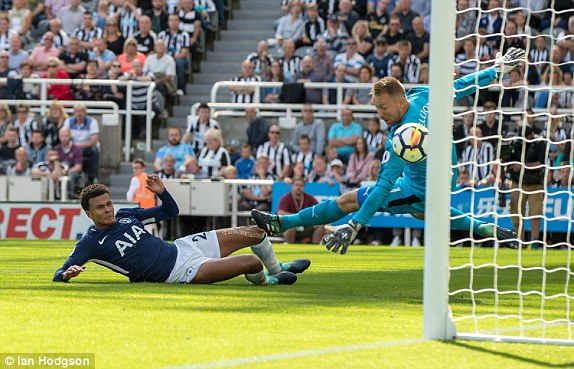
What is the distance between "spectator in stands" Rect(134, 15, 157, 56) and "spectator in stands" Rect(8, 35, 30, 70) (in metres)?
2.54

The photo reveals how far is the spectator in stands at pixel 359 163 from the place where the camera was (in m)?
20.5

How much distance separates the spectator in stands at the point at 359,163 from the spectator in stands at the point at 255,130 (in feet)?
6.98

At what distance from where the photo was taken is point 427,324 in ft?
22.2

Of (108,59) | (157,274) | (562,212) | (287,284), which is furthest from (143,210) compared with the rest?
(108,59)

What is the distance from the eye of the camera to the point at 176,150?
71.8ft

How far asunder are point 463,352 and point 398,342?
40cm

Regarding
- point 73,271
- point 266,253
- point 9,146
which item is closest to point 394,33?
point 9,146

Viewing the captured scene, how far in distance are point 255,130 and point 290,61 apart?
2008 millimetres

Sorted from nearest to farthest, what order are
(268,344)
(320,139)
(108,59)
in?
(268,344) → (320,139) → (108,59)

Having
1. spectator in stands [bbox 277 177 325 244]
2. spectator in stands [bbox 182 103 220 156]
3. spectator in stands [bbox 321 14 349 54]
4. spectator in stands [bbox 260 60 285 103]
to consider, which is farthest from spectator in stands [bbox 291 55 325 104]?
spectator in stands [bbox 277 177 325 244]

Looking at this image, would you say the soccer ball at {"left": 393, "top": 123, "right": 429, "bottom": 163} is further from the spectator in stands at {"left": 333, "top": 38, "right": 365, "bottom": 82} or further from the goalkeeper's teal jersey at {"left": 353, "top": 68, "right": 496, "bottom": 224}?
the spectator in stands at {"left": 333, "top": 38, "right": 365, "bottom": 82}

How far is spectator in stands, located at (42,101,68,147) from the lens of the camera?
22.5m

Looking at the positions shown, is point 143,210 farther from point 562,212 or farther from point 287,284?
point 562,212

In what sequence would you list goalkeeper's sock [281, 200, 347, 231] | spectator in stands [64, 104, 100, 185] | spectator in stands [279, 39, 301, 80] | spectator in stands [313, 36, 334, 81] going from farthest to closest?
spectator in stands [279, 39, 301, 80] < spectator in stands [313, 36, 334, 81] < spectator in stands [64, 104, 100, 185] < goalkeeper's sock [281, 200, 347, 231]
